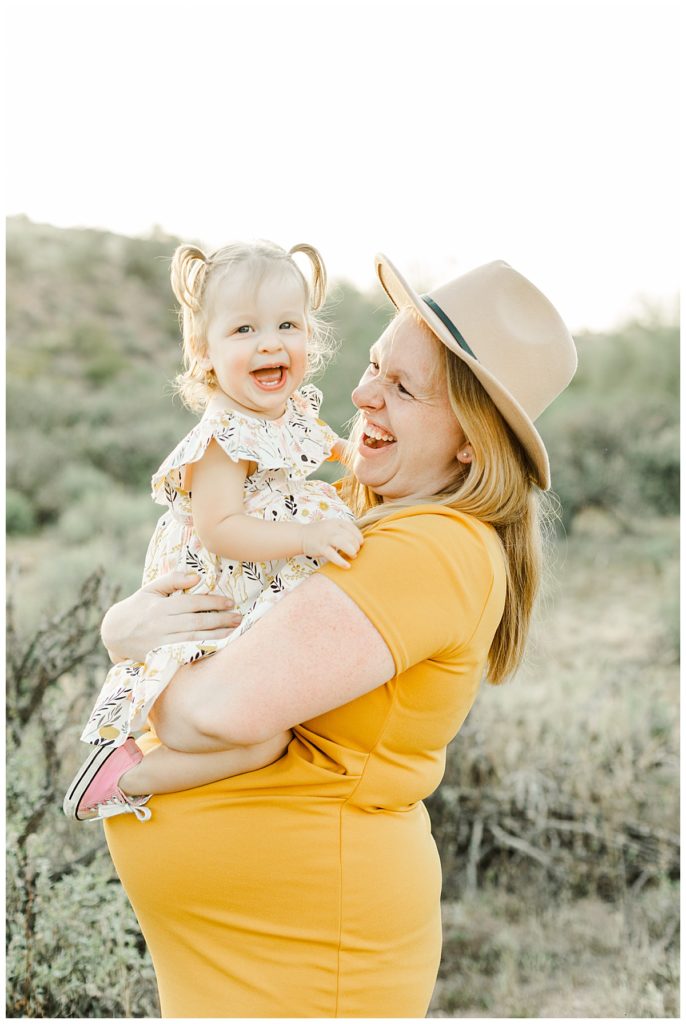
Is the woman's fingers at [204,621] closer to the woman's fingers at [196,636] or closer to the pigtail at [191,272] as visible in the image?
the woman's fingers at [196,636]

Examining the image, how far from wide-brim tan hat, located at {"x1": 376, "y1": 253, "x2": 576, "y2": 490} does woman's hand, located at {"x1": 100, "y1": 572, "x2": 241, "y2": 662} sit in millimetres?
794

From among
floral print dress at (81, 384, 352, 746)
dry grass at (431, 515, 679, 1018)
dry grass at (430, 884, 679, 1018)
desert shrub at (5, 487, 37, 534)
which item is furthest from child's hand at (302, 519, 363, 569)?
desert shrub at (5, 487, 37, 534)

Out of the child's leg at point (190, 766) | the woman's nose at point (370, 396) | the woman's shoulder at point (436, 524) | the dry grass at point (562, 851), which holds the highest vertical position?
the woman's nose at point (370, 396)

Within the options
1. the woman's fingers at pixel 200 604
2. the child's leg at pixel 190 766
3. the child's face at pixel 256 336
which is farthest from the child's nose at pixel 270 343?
the child's leg at pixel 190 766

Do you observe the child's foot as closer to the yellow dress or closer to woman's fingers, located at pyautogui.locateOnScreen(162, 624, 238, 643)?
the yellow dress

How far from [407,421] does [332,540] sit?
0.45m

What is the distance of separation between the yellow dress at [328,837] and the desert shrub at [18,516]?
7.43 metres

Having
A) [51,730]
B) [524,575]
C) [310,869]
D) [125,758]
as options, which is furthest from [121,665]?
[51,730]

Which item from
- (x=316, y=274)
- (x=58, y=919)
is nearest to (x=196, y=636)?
(x=316, y=274)

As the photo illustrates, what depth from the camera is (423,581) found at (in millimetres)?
2084

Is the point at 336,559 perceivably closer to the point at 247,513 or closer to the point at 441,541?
the point at 441,541

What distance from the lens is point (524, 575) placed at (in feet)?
8.34

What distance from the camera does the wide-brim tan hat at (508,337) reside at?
2389 millimetres

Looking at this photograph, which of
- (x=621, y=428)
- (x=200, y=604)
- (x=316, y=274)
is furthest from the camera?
(x=621, y=428)
